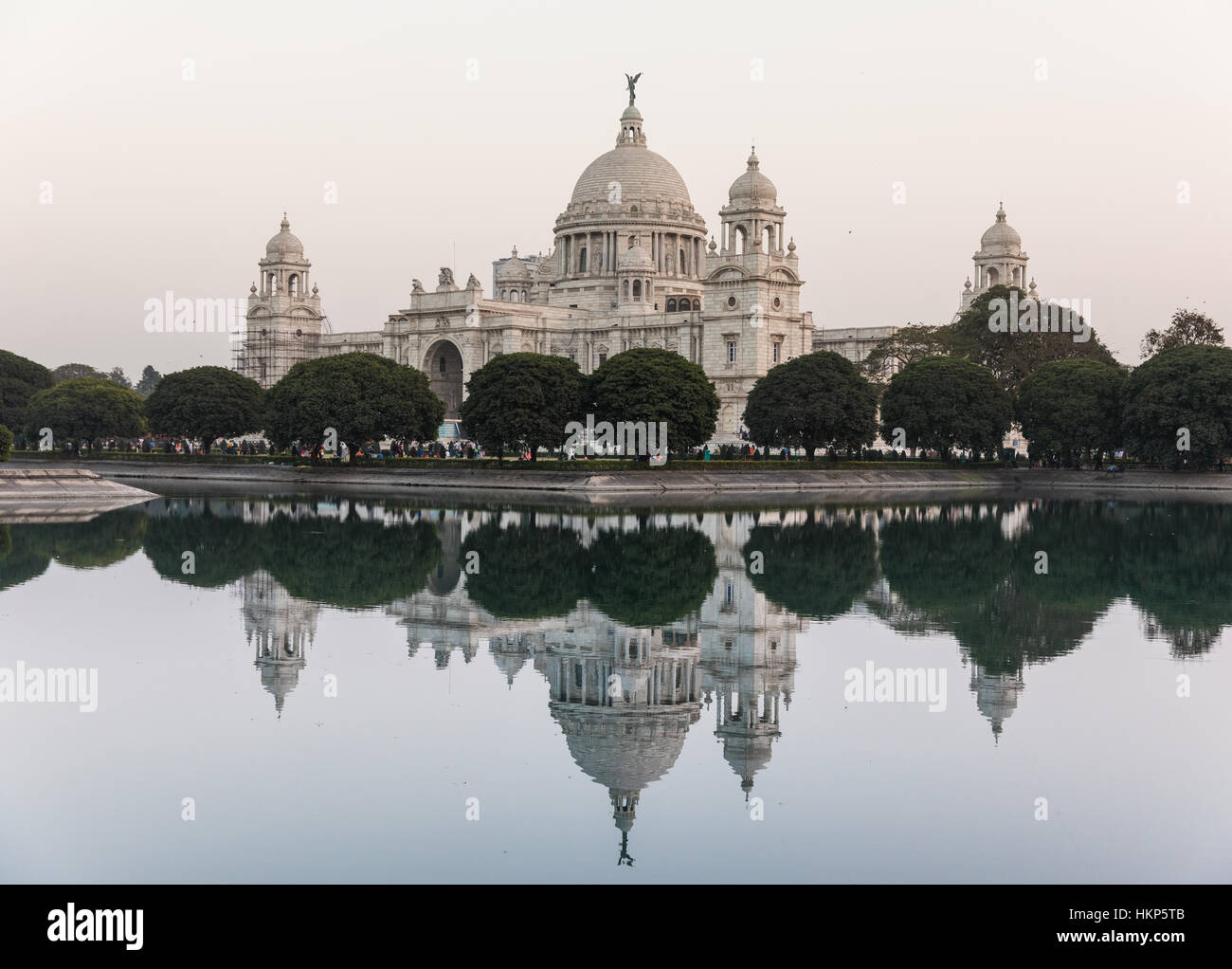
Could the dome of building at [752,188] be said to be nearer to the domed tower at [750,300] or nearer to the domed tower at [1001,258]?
the domed tower at [750,300]

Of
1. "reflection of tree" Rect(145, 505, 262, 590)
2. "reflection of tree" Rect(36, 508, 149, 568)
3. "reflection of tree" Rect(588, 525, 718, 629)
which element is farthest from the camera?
"reflection of tree" Rect(36, 508, 149, 568)

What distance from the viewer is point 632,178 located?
10100cm

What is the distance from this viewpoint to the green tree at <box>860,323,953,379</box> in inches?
2916

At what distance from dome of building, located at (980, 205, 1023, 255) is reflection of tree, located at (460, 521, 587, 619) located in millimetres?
65551

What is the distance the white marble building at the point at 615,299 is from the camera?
81500mm

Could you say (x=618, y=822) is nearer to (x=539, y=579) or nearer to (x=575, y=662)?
(x=575, y=662)

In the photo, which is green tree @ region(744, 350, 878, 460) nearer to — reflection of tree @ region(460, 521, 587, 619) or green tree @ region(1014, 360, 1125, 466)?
green tree @ region(1014, 360, 1125, 466)

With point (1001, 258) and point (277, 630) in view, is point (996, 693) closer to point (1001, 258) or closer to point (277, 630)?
point (277, 630)

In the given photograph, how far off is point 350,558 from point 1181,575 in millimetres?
15836

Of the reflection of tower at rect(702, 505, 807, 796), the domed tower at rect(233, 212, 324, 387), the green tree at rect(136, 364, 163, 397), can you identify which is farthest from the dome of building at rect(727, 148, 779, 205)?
the green tree at rect(136, 364, 163, 397)

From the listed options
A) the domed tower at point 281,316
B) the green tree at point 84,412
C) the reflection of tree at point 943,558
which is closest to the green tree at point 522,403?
the reflection of tree at point 943,558

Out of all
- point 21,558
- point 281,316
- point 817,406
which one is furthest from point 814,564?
point 281,316
